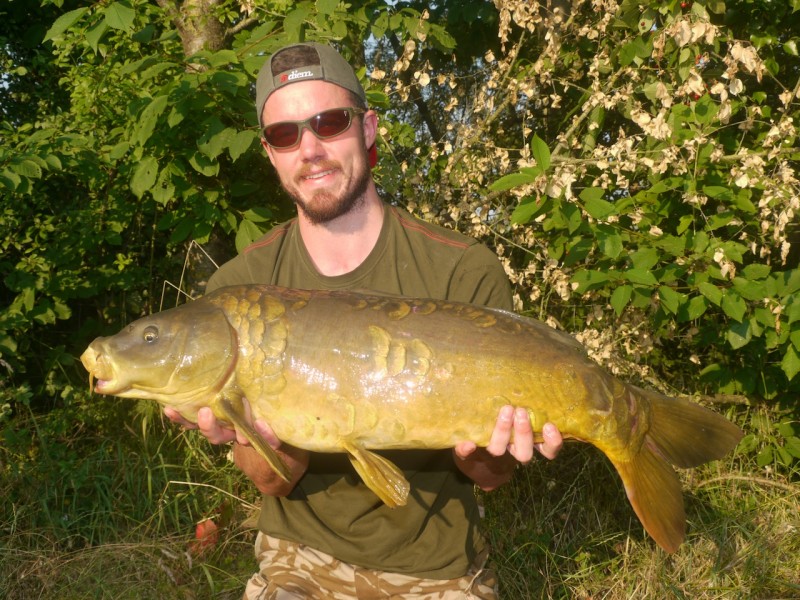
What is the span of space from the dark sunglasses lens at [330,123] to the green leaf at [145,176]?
53.2 inches

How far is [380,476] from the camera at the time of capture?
1.89 m

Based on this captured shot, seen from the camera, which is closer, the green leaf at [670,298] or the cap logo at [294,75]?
the cap logo at [294,75]

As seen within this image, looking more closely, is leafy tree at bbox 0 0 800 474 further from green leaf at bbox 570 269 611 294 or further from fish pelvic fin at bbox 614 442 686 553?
fish pelvic fin at bbox 614 442 686 553

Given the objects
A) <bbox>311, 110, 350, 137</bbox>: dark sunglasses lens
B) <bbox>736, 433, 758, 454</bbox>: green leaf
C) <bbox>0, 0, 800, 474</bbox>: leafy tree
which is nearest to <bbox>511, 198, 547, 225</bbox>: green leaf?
<bbox>0, 0, 800, 474</bbox>: leafy tree

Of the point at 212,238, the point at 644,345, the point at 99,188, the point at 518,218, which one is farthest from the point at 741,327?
the point at 99,188

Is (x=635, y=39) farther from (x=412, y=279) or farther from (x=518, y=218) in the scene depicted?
(x=412, y=279)

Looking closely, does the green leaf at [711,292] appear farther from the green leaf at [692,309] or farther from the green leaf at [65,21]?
the green leaf at [65,21]

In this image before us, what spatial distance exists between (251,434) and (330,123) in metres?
0.97

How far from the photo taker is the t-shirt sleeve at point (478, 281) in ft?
7.53

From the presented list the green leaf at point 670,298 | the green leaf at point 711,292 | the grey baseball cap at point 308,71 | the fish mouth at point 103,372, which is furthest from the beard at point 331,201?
the green leaf at point 711,292

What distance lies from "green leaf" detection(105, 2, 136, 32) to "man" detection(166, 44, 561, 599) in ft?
2.33

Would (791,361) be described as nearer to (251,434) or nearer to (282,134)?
(282,134)

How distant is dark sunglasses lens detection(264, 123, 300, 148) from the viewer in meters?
2.37

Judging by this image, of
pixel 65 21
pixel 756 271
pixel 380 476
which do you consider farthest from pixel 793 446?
pixel 65 21
